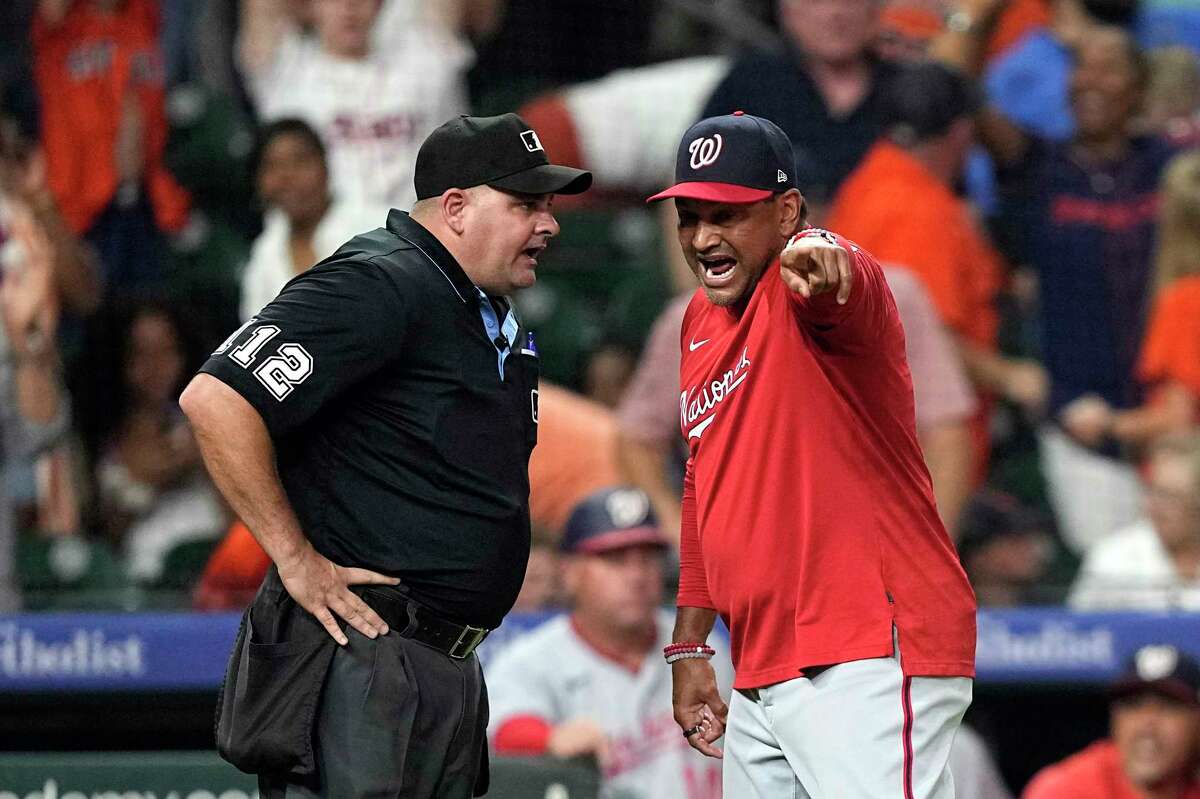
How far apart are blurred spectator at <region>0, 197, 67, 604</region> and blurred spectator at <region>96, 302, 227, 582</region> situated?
27 cm

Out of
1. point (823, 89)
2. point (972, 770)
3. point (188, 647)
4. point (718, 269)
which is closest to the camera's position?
point (718, 269)

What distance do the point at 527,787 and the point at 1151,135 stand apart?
3.63 meters

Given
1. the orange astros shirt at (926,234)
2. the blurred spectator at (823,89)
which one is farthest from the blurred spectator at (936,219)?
the blurred spectator at (823,89)

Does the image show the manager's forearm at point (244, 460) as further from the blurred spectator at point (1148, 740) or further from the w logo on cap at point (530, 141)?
the blurred spectator at point (1148, 740)

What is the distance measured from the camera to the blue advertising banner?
5723 millimetres

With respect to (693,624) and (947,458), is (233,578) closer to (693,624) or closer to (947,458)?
(947,458)

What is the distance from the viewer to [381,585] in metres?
3.37

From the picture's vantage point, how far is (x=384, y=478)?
337cm

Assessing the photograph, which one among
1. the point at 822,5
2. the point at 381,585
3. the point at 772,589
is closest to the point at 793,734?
the point at 772,589

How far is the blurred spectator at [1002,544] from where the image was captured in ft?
20.5

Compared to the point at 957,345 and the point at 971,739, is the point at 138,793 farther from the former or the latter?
the point at 957,345

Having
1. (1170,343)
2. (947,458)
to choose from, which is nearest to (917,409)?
(947,458)

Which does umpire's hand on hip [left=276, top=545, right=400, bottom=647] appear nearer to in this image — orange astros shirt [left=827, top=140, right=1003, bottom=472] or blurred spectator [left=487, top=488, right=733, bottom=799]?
blurred spectator [left=487, top=488, right=733, bottom=799]

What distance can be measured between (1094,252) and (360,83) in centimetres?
274
